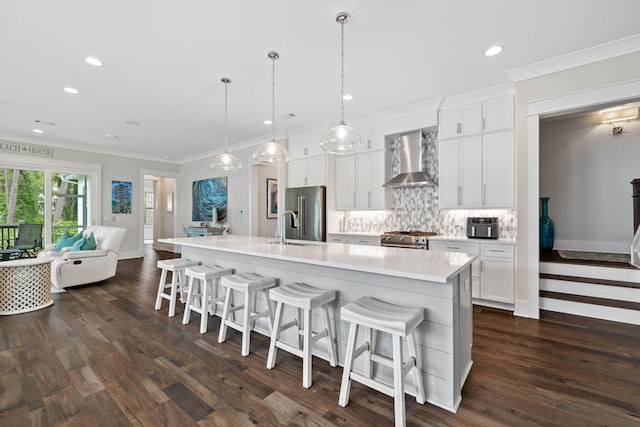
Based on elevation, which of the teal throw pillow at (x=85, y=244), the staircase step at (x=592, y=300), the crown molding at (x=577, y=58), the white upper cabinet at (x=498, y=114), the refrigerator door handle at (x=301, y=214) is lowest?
the staircase step at (x=592, y=300)

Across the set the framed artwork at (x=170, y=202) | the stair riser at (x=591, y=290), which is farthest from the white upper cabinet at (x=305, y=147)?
the framed artwork at (x=170, y=202)

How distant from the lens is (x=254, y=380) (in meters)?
2.03

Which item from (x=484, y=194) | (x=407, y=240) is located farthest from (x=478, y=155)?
(x=407, y=240)

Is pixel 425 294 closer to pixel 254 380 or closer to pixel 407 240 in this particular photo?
pixel 254 380

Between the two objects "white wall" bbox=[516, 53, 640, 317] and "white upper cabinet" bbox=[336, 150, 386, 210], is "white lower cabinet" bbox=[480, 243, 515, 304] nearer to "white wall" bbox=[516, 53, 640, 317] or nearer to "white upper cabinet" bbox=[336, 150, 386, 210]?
"white wall" bbox=[516, 53, 640, 317]

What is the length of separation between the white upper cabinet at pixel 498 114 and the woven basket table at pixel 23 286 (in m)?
5.75

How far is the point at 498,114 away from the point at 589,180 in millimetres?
2135

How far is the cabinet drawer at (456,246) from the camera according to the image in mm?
3539

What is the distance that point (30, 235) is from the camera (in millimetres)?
5602

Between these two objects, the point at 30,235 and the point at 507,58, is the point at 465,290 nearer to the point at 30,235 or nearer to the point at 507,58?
the point at 507,58

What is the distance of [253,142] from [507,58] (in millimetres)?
4627

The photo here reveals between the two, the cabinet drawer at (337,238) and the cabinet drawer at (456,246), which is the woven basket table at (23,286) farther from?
the cabinet drawer at (456,246)

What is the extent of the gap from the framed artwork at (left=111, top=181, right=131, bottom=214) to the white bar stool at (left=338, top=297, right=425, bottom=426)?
7.43 metres

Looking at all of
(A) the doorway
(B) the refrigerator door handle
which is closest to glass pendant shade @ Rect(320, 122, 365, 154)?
(B) the refrigerator door handle
